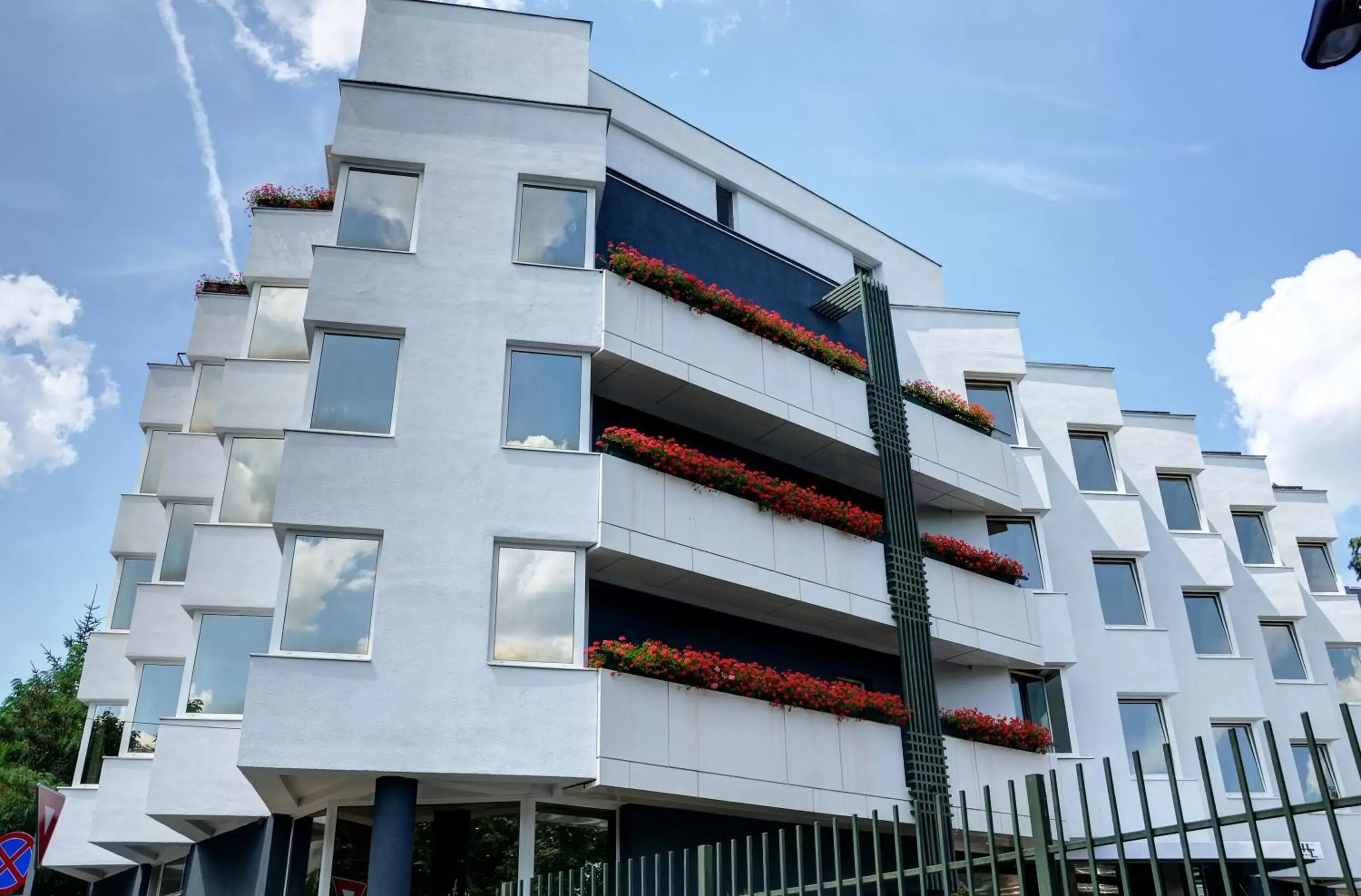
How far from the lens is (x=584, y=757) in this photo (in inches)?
565

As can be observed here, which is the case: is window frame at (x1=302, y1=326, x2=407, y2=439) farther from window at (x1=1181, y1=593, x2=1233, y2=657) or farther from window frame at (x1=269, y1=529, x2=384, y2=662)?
window at (x1=1181, y1=593, x2=1233, y2=657)

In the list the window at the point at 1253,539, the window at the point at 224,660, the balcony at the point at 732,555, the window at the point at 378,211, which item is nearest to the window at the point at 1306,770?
the window at the point at 1253,539

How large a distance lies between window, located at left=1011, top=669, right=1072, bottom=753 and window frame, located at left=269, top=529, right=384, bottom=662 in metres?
12.7

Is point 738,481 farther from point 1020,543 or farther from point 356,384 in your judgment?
point 1020,543

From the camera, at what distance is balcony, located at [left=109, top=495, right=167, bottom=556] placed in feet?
83.0

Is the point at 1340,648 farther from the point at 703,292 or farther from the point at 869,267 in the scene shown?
the point at 703,292

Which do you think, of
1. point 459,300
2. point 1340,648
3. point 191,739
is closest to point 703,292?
point 459,300

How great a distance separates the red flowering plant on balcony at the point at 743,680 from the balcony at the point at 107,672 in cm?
1308

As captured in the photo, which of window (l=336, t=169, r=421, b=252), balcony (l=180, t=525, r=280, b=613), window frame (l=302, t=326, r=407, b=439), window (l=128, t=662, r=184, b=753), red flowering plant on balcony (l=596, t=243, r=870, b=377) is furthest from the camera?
window (l=128, t=662, r=184, b=753)

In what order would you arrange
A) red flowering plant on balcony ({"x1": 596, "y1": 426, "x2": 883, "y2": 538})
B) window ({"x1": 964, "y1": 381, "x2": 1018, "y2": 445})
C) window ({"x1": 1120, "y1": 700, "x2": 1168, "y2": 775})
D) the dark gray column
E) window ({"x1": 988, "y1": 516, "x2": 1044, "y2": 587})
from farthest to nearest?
window ({"x1": 964, "y1": 381, "x2": 1018, "y2": 445}), window ({"x1": 988, "y1": 516, "x2": 1044, "y2": 587}), window ({"x1": 1120, "y1": 700, "x2": 1168, "y2": 775}), red flowering plant on balcony ({"x1": 596, "y1": 426, "x2": 883, "y2": 538}), the dark gray column

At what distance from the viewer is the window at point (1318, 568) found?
31750 mm

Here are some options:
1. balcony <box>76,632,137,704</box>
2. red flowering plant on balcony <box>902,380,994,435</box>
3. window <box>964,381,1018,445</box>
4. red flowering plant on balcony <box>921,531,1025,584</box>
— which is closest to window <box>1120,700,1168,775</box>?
red flowering plant on balcony <box>921,531,1025,584</box>

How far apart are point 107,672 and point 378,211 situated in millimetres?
13110

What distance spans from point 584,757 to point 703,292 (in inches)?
310
